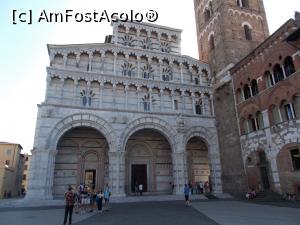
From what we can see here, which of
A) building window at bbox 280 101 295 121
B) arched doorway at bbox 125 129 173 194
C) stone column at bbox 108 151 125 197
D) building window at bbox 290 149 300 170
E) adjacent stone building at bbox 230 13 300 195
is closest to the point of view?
building window at bbox 290 149 300 170

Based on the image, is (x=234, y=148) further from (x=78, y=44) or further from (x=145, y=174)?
(x=78, y=44)

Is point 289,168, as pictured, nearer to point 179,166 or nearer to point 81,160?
point 179,166

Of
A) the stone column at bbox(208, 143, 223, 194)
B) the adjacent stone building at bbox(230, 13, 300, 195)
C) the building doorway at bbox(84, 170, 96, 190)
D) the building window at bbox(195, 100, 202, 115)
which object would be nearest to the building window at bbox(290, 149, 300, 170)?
the adjacent stone building at bbox(230, 13, 300, 195)

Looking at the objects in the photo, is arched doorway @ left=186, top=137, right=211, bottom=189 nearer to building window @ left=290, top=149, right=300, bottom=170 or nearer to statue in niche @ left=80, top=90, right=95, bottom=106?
building window @ left=290, top=149, right=300, bottom=170

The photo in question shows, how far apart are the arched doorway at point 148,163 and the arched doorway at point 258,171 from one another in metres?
8.03

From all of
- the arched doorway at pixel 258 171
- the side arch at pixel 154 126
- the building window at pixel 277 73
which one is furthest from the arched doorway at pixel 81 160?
the building window at pixel 277 73

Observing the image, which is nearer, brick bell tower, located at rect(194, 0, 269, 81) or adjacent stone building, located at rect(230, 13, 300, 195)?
adjacent stone building, located at rect(230, 13, 300, 195)

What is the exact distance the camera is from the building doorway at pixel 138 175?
23580 mm

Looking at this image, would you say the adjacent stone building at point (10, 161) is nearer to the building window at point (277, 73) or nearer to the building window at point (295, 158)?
the building window at point (295, 158)

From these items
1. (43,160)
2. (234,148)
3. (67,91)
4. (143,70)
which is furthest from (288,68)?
(43,160)

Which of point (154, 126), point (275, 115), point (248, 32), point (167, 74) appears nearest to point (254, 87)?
point (275, 115)

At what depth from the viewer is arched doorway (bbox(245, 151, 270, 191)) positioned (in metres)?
19.2

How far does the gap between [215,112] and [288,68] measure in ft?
30.6

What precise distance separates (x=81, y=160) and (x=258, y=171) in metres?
16.3
